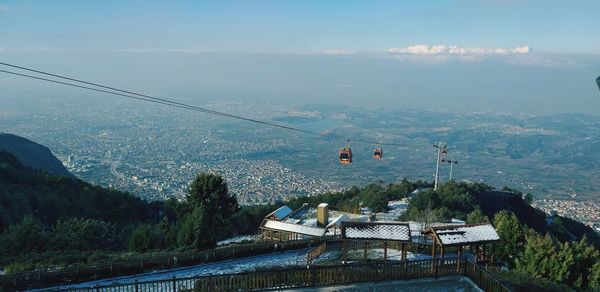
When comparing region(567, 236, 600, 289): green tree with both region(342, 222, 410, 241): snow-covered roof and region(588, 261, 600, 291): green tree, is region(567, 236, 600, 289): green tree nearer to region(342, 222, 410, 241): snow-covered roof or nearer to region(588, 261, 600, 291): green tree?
region(588, 261, 600, 291): green tree

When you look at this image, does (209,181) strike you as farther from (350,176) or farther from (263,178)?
(350,176)

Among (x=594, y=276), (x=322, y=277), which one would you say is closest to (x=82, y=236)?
(x=322, y=277)

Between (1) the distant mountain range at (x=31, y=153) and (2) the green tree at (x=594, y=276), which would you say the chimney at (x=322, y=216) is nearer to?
(2) the green tree at (x=594, y=276)

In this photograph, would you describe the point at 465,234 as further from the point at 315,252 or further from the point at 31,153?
the point at 31,153

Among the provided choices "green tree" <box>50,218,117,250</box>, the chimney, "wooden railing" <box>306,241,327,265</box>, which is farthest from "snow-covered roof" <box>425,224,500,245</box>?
"green tree" <box>50,218,117,250</box>

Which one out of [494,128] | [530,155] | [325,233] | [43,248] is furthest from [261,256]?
[494,128]

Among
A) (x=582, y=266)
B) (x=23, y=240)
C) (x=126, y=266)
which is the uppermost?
(x=126, y=266)
